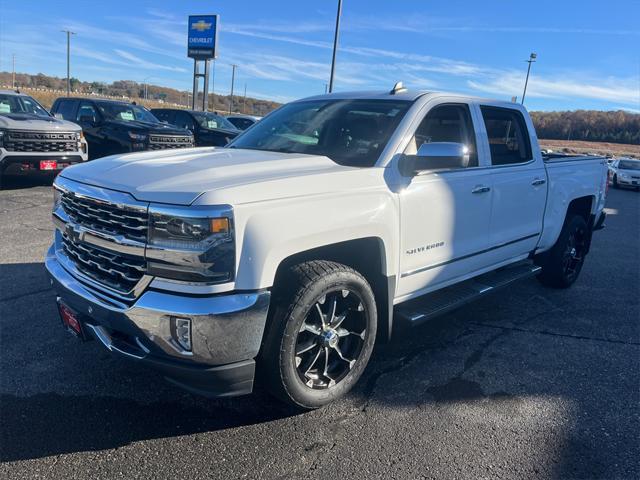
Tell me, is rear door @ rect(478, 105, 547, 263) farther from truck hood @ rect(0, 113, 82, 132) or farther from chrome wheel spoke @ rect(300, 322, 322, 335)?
truck hood @ rect(0, 113, 82, 132)

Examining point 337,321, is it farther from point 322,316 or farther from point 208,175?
point 208,175

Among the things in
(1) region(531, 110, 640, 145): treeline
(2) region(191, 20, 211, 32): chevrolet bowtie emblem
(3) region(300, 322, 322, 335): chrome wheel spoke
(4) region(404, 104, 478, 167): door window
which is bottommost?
(3) region(300, 322, 322, 335): chrome wheel spoke

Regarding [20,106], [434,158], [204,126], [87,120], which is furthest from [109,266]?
[204,126]

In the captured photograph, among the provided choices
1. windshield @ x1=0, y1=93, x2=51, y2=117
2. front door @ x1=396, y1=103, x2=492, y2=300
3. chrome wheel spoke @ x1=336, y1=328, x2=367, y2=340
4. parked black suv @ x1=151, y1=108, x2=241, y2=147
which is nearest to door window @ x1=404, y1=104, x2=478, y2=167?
front door @ x1=396, y1=103, x2=492, y2=300

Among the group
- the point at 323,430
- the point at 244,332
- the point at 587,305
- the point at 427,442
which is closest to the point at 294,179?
the point at 244,332

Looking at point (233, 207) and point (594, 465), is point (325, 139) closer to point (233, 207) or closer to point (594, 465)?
point (233, 207)

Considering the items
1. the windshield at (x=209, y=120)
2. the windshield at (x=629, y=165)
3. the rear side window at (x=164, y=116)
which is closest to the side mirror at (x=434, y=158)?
the windshield at (x=209, y=120)

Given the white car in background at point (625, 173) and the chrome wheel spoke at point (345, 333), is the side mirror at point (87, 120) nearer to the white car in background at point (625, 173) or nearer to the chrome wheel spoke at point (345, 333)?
the chrome wheel spoke at point (345, 333)

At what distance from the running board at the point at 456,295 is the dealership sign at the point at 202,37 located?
1086 inches

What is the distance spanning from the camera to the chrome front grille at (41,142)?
30.3 ft

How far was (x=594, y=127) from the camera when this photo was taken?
7700cm

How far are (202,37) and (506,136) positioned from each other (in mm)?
28142

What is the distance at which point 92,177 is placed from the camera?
9.50ft

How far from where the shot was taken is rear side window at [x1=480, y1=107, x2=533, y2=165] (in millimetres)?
4352
